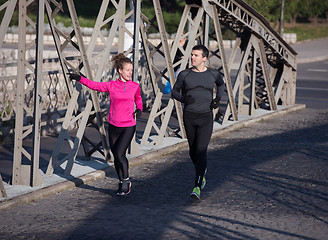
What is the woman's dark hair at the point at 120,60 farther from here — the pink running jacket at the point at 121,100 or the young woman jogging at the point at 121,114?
the pink running jacket at the point at 121,100

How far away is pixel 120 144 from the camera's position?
28.7ft

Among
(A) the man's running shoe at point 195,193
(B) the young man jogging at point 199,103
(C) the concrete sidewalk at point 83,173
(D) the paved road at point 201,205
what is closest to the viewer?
(D) the paved road at point 201,205

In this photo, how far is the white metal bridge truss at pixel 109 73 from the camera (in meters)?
Result: 8.67

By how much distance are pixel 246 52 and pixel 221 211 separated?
869cm

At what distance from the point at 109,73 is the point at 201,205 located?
946 cm

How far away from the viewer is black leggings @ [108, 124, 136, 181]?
28.7ft

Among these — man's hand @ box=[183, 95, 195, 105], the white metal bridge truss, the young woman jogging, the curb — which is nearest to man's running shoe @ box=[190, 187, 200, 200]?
the young woman jogging

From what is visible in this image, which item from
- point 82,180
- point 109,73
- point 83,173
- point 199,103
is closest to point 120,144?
point 82,180

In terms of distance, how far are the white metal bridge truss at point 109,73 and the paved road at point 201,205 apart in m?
0.82

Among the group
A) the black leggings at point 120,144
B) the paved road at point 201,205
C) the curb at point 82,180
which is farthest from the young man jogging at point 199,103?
the curb at point 82,180

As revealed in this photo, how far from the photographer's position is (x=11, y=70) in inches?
880

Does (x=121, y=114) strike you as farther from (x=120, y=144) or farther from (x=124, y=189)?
(x=124, y=189)

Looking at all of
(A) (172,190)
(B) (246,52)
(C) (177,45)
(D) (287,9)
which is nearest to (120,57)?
(A) (172,190)

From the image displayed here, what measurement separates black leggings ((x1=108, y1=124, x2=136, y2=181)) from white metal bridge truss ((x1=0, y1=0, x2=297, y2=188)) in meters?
0.91
